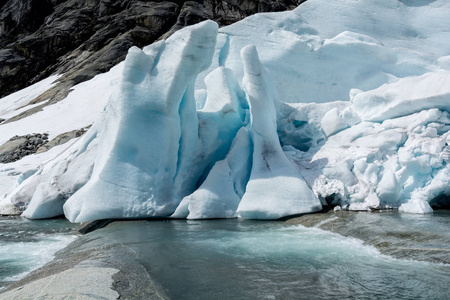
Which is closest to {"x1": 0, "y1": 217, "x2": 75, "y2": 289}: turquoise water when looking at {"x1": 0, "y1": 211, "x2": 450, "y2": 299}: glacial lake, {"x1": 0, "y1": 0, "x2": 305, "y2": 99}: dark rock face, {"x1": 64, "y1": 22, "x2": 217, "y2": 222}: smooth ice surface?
{"x1": 0, "y1": 211, "x2": 450, "y2": 299}: glacial lake

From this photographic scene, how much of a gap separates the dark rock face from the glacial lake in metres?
29.7

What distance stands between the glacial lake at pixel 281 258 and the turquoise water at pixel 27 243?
335 millimetres

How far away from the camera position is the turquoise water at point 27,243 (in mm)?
5441

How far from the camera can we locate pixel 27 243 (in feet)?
23.2

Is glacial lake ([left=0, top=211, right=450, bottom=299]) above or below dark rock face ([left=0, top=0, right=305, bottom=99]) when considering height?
below

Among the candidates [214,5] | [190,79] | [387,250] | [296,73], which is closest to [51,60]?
[214,5]

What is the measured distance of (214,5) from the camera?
40906 mm

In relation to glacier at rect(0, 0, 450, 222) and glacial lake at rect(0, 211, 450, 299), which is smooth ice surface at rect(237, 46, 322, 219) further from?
glacial lake at rect(0, 211, 450, 299)

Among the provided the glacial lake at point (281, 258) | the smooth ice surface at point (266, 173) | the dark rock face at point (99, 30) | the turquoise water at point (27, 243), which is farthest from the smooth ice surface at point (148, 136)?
the dark rock face at point (99, 30)

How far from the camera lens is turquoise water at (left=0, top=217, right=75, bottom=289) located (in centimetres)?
544

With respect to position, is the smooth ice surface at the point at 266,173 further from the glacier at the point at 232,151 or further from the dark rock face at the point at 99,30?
the dark rock face at the point at 99,30

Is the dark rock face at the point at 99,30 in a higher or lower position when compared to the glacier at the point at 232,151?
higher

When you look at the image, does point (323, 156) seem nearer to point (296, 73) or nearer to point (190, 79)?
point (190, 79)

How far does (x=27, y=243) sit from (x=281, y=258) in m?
4.45
